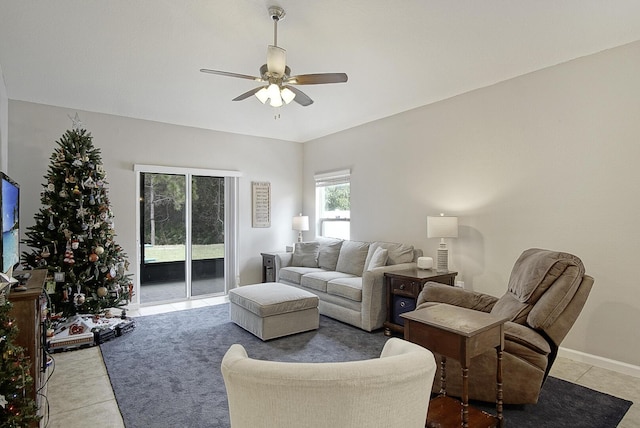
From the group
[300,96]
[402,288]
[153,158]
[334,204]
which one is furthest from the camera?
[334,204]

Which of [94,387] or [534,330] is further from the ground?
[534,330]

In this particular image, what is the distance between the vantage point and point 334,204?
611 centimetres

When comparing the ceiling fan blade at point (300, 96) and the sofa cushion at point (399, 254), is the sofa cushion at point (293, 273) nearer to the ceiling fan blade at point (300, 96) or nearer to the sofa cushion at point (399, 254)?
the sofa cushion at point (399, 254)

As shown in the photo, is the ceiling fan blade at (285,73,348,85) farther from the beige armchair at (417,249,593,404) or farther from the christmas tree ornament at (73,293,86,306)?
the christmas tree ornament at (73,293,86,306)

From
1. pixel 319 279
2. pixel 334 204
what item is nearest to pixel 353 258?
pixel 319 279

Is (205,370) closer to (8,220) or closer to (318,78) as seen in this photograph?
(8,220)

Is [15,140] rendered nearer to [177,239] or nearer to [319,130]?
[177,239]

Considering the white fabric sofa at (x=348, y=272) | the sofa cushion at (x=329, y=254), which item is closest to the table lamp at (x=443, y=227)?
the white fabric sofa at (x=348, y=272)

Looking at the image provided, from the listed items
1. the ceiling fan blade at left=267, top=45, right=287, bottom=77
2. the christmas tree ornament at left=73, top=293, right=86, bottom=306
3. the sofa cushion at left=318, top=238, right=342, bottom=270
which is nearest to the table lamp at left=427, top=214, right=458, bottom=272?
the sofa cushion at left=318, top=238, right=342, bottom=270

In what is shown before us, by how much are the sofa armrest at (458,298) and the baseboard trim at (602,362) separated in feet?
3.28

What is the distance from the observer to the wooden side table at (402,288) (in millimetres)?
3597

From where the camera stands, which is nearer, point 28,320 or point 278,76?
point 28,320

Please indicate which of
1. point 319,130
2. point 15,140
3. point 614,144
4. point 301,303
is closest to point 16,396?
point 301,303

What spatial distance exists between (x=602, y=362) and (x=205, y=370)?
3406 millimetres
